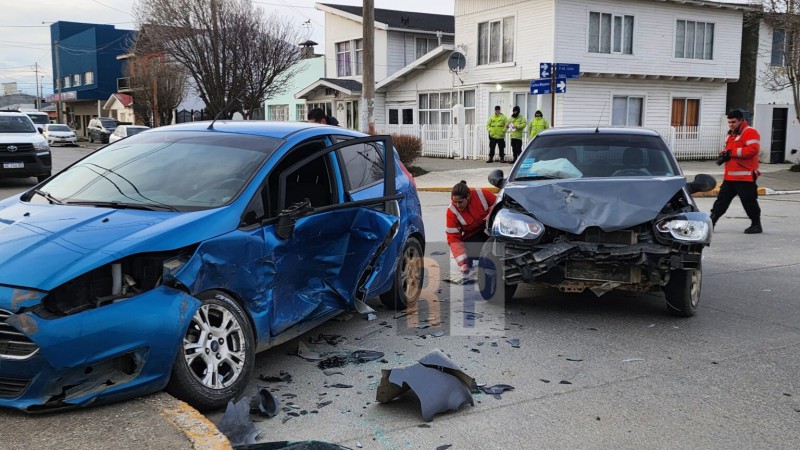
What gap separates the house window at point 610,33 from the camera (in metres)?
25.2

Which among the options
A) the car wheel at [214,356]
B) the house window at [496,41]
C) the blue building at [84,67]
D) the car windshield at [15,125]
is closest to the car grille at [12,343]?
the car wheel at [214,356]

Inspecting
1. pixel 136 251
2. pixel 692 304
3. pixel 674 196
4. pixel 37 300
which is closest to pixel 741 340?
pixel 692 304

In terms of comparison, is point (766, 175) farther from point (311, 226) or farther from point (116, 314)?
point (116, 314)

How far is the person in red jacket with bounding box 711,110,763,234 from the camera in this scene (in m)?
10.8

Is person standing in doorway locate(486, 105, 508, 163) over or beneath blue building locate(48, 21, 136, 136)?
beneath

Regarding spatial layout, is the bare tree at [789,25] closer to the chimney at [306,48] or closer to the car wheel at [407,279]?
the chimney at [306,48]

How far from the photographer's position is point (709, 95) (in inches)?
1128

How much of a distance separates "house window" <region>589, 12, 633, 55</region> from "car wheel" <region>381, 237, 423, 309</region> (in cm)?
2068

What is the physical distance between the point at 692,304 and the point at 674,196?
95 cm

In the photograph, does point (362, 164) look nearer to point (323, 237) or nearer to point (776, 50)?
point (323, 237)

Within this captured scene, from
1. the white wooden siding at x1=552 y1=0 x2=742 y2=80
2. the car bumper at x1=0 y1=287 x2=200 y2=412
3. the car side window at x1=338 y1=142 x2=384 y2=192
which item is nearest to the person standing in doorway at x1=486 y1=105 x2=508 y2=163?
the white wooden siding at x1=552 y1=0 x2=742 y2=80

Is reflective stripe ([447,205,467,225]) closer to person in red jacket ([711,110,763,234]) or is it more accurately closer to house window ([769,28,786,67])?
person in red jacket ([711,110,763,234])

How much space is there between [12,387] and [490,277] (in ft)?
13.8

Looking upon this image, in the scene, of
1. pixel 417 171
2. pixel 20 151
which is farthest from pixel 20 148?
pixel 417 171
